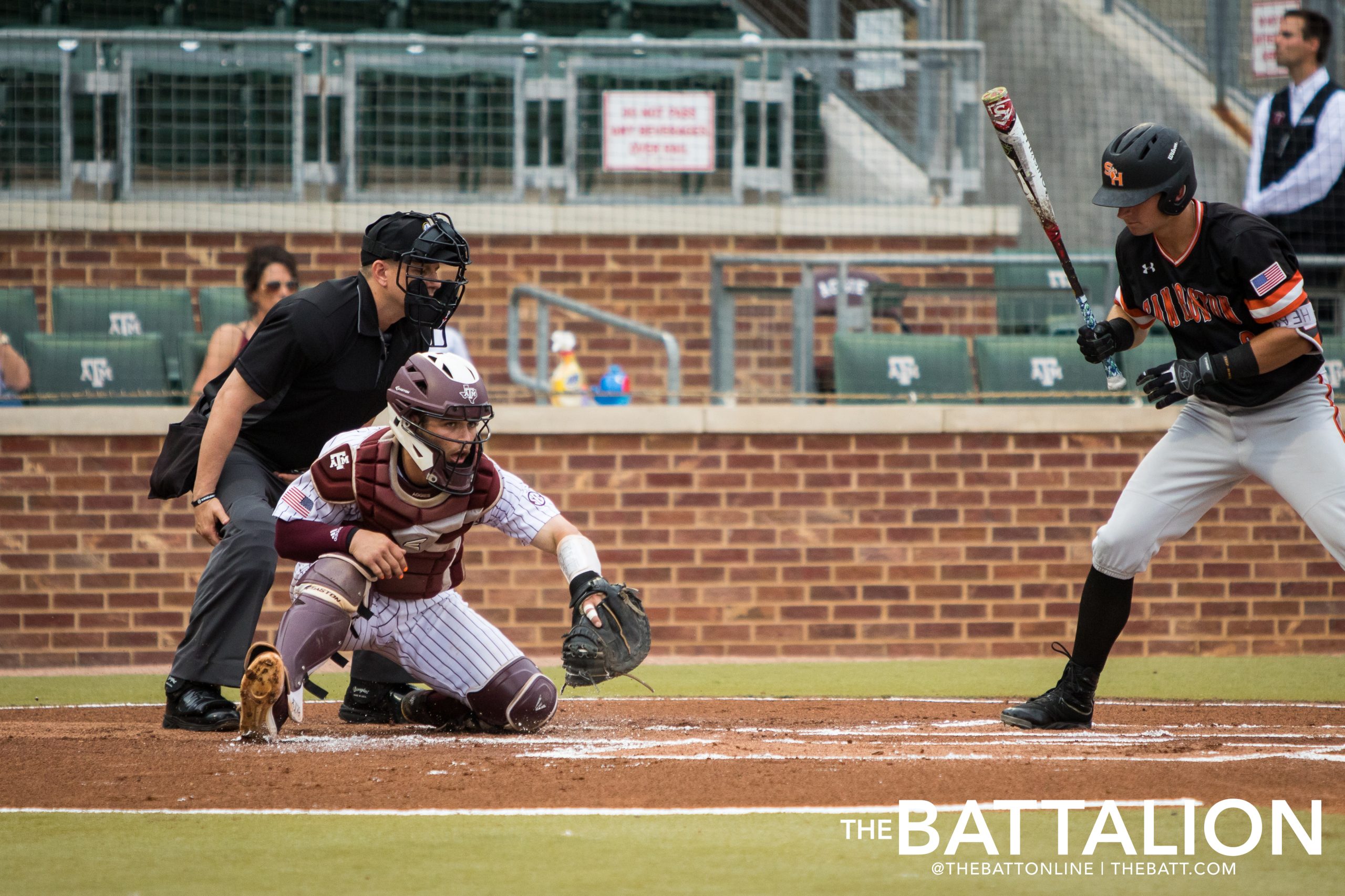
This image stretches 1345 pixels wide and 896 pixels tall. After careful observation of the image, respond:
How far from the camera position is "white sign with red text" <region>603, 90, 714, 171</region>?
33.1 ft

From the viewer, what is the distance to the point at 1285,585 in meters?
8.66

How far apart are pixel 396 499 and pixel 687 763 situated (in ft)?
4.19

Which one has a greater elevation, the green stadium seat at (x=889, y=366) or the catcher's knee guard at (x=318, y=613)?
the green stadium seat at (x=889, y=366)

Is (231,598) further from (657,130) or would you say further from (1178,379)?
(657,130)

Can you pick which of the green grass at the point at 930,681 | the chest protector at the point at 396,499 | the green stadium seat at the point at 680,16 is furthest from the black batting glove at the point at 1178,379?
the green stadium seat at the point at 680,16

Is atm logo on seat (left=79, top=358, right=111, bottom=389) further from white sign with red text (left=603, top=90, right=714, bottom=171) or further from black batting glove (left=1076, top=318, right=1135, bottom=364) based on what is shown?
black batting glove (left=1076, top=318, right=1135, bottom=364)

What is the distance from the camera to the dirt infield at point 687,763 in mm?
3912

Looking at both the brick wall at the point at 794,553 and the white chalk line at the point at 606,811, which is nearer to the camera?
the white chalk line at the point at 606,811

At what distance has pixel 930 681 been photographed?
24.0ft

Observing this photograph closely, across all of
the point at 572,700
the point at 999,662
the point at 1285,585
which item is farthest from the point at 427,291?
the point at 1285,585

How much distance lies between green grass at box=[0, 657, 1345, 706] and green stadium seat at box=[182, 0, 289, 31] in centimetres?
553

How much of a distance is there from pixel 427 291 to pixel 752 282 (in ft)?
15.5

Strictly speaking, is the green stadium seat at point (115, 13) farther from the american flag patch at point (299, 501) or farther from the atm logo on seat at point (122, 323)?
the american flag patch at point (299, 501)

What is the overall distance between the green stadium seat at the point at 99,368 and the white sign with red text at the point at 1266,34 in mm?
8517
